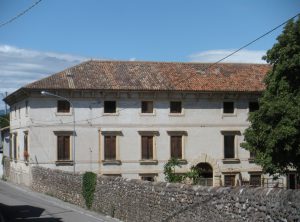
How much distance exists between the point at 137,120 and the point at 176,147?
155 inches

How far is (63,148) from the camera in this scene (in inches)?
1790

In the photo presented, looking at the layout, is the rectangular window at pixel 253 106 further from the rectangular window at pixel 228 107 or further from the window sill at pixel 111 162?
the window sill at pixel 111 162

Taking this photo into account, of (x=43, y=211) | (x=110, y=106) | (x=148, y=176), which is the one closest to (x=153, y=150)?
(x=148, y=176)

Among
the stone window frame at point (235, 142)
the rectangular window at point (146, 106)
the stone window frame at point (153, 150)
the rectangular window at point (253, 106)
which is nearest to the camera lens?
the stone window frame at point (153, 150)

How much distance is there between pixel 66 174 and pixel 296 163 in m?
12.8

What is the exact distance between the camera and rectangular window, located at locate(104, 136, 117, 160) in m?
46.2

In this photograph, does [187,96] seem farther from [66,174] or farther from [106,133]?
[66,174]

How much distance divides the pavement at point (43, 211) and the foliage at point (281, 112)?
11252 mm

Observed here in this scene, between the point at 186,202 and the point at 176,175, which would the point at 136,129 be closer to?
the point at 176,175

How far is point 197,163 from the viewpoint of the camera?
47.9m

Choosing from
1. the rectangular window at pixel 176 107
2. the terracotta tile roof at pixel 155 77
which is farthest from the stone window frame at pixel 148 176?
the terracotta tile roof at pixel 155 77

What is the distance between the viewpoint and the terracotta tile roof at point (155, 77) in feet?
152

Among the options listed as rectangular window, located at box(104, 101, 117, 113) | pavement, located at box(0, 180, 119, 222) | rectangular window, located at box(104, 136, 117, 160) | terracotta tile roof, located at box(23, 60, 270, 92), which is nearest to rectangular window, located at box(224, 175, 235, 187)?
terracotta tile roof, located at box(23, 60, 270, 92)

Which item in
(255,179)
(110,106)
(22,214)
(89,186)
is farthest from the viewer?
(255,179)
